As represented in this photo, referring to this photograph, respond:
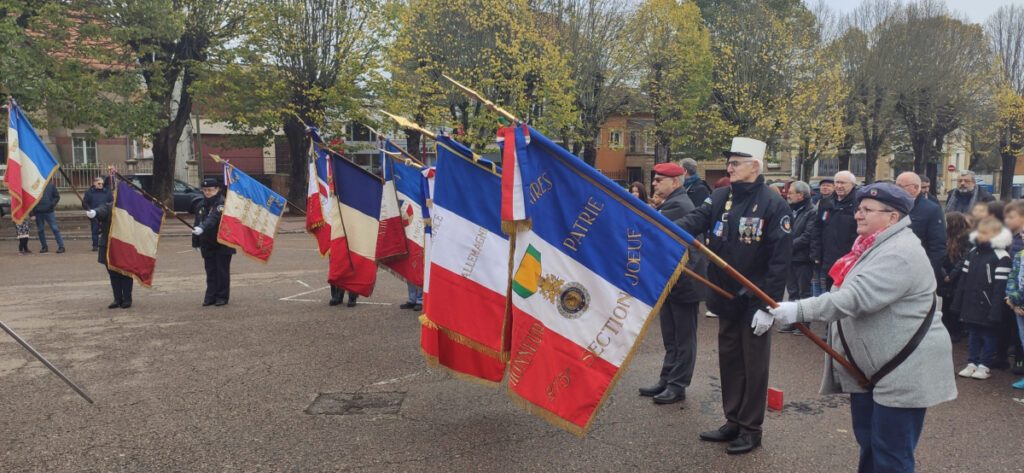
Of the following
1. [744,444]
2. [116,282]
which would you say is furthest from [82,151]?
[744,444]

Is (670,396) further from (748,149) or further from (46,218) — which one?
(46,218)

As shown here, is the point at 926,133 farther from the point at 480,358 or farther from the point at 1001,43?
the point at 480,358

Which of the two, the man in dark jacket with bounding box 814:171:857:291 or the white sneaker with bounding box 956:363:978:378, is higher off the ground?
the man in dark jacket with bounding box 814:171:857:291

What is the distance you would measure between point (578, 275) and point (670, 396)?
84.7 inches

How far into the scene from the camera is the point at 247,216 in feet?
34.9

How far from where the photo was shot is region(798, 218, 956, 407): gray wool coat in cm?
353

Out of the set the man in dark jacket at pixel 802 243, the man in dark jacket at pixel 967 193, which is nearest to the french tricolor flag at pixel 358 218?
the man in dark jacket at pixel 802 243

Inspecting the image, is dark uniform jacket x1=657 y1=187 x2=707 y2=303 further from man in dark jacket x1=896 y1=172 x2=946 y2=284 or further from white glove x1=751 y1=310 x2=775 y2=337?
man in dark jacket x1=896 y1=172 x2=946 y2=284

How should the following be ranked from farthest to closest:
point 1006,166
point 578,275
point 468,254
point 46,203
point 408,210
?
point 1006,166, point 46,203, point 408,210, point 468,254, point 578,275

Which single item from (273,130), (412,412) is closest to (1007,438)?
(412,412)

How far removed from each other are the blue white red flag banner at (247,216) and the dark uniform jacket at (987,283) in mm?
8673

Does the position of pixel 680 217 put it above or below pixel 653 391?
above

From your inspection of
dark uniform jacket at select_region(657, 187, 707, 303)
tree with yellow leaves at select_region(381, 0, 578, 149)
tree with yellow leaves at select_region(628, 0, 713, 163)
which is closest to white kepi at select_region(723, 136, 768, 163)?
dark uniform jacket at select_region(657, 187, 707, 303)

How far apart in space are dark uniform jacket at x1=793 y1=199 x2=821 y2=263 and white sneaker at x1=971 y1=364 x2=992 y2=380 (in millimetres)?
2314
